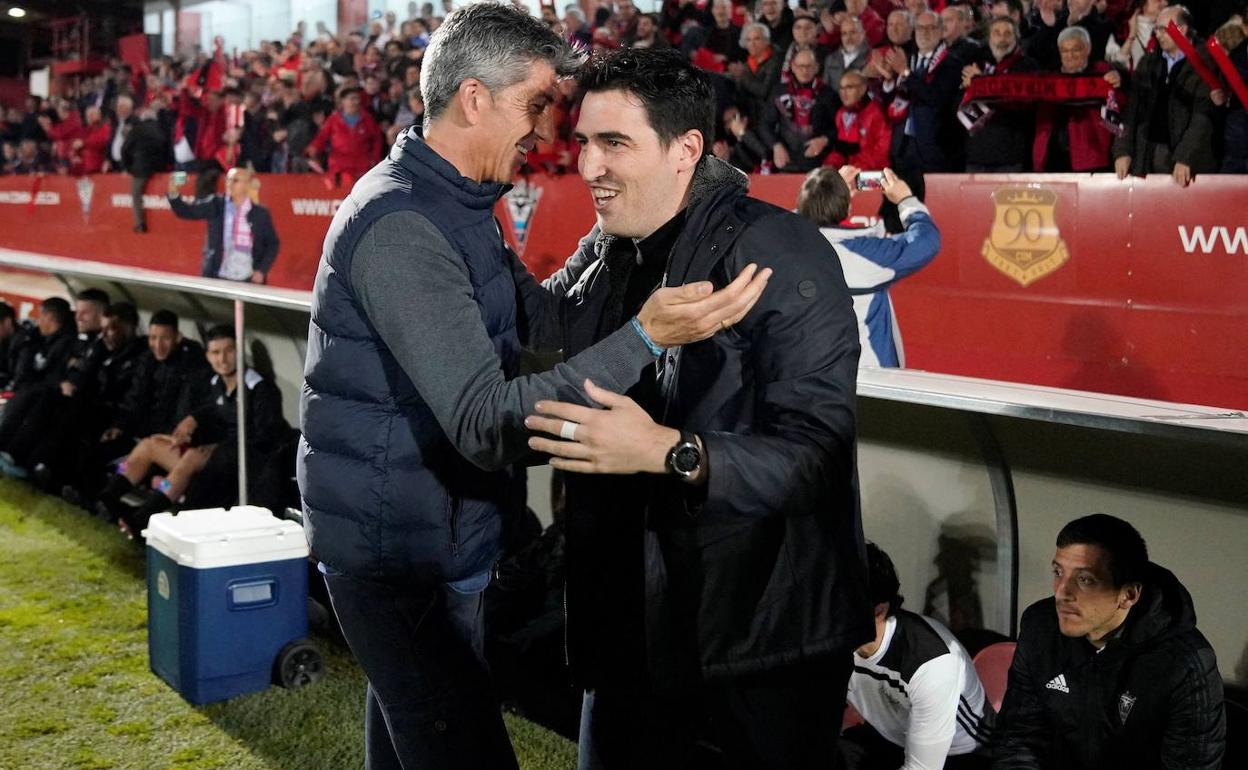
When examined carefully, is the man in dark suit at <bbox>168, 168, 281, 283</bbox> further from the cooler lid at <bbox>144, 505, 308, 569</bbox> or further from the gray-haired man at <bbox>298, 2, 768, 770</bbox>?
the gray-haired man at <bbox>298, 2, 768, 770</bbox>

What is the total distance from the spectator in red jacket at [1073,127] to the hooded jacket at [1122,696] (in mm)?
4089

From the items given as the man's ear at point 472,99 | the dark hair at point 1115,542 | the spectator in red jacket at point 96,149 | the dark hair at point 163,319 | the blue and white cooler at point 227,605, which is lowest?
the blue and white cooler at point 227,605

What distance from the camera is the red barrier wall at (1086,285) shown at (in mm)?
5672

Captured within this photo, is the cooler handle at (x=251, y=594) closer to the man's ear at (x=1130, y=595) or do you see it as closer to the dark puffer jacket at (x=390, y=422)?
the dark puffer jacket at (x=390, y=422)

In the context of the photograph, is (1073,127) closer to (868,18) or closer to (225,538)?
(868,18)

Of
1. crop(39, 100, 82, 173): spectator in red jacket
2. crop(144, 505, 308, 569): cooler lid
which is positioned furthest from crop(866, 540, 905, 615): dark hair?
crop(39, 100, 82, 173): spectator in red jacket

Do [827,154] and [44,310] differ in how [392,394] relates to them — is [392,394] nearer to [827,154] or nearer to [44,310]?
[827,154]

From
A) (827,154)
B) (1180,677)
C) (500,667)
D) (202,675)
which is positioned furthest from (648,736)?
(827,154)

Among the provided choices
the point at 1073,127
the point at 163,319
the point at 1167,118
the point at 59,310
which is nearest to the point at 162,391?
the point at 163,319

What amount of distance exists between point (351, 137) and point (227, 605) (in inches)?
294

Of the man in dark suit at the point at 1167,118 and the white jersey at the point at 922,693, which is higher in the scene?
the man in dark suit at the point at 1167,118

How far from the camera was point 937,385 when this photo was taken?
3.26 m

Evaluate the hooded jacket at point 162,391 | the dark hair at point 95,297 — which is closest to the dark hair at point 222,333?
the hooded jacket at point 162,391

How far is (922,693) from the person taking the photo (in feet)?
10.6
